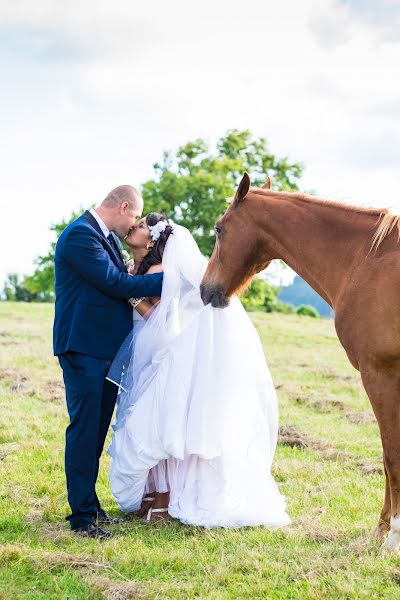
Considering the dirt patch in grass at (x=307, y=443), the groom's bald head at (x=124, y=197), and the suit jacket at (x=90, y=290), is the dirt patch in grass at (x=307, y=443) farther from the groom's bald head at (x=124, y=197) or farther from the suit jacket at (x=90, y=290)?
the groom's bald head at (x=124, y=197)

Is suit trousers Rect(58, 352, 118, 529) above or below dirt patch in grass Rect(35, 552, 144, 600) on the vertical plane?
above

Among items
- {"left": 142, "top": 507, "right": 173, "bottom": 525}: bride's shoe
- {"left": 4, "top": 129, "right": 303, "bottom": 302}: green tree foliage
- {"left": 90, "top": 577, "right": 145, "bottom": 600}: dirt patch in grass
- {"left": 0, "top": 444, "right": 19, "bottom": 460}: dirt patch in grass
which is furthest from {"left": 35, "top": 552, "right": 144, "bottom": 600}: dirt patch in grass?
{"left": 4, "top": 129, "right": 303, "bottom": 302}: green tree foliage

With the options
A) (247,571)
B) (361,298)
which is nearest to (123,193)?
(361,298)

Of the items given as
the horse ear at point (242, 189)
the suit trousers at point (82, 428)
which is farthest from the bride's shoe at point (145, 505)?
the horse ear at point (242, 189)

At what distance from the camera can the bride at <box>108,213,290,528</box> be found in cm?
543

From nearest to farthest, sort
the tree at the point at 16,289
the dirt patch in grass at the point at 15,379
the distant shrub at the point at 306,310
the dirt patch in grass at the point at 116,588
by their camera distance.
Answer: the dirt patch in grass at the point at 116,588, the dirt patch in grass at the point at 15,379, the distant shrub at the point at 306,310, the tree at the point at 16,289

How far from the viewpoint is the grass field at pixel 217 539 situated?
13.8 feet

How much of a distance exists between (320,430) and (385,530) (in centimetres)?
387

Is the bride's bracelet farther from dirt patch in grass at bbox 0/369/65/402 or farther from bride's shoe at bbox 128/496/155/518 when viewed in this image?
dirt patch in grass at bbox 0/369/65/402

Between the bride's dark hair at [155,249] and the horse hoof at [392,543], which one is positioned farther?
the bride's dark hair at [155,249]

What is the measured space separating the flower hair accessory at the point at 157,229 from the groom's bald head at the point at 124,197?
0.29 meters

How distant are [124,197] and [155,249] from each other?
0.58 metres

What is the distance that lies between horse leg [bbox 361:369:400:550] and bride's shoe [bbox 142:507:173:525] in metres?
1.76

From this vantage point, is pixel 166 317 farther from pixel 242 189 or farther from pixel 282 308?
pixel 282 308
